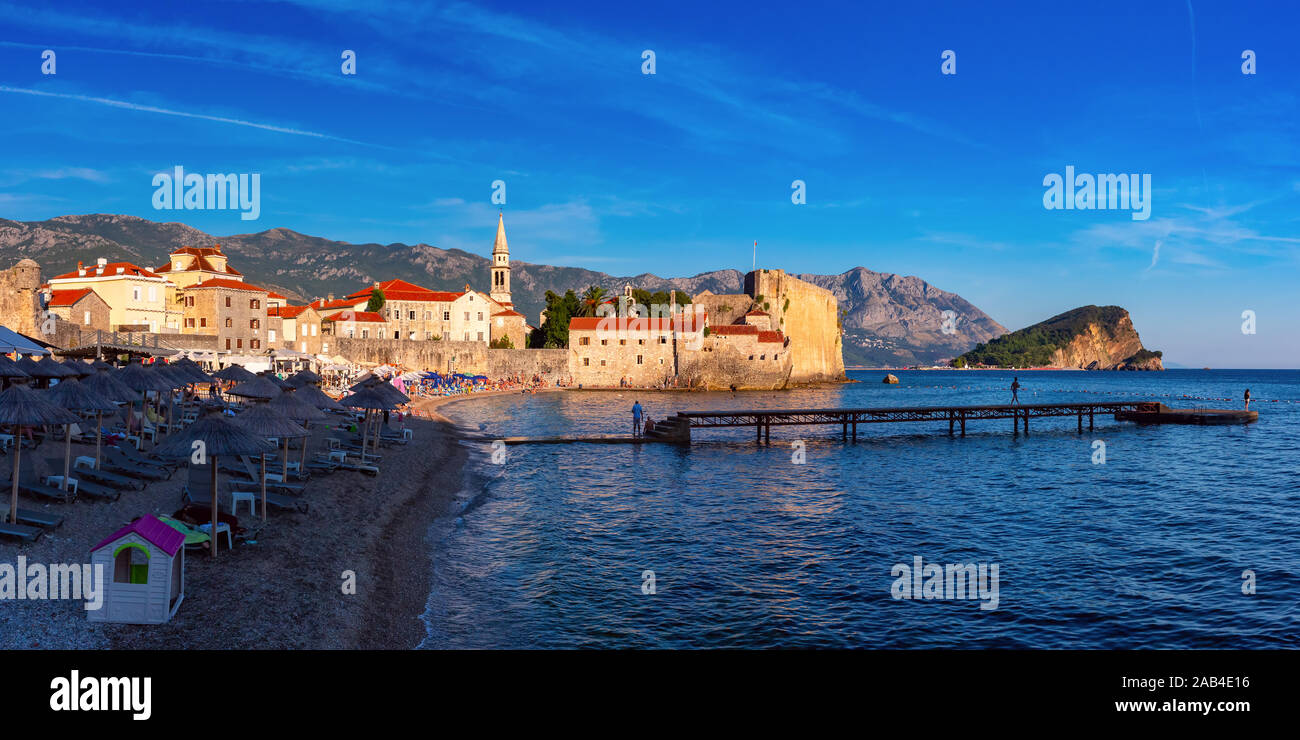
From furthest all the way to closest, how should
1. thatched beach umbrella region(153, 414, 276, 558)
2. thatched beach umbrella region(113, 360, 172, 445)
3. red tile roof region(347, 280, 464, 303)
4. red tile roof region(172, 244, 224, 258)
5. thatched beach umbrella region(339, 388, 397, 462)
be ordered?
red tile roof region(347, 280, 464, 303) → red tile roof region(172, 244, 224, 258) → thatched beach umbrella region(339, 388, 397, 462) → thatched beach umbrella region(113, 360, 172, 445) → thatched beach umbrella region(153, 414, 276, 558)

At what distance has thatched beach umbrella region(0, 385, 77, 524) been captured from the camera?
12.9m

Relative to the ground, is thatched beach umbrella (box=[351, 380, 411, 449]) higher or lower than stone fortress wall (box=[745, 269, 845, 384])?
lower

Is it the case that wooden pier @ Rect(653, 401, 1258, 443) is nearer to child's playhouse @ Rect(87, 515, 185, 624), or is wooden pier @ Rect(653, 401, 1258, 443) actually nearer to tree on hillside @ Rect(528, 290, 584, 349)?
child's playhouse @ Rect(87, 515, 185, 624)

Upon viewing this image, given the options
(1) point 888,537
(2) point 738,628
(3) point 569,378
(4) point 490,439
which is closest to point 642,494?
(1) point 888,537

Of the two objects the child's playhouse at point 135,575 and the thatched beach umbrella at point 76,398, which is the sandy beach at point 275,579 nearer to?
the child's playhouse at point 135,575

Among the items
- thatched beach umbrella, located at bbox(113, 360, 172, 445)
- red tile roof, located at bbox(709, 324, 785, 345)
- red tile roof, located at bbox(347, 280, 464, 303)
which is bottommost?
thatched beach umbrella, located at bbox(113, 360, 172, 445)

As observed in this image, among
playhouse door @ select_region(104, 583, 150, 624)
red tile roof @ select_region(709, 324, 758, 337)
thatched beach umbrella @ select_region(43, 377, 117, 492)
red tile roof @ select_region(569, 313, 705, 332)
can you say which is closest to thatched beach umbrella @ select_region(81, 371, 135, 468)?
thatched beach umbrella @ select_region(43, 377, 117, 492)

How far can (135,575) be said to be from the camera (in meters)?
10.2

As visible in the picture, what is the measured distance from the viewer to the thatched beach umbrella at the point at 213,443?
1280 cm

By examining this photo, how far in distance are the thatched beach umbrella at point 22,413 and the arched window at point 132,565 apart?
13.9 ft

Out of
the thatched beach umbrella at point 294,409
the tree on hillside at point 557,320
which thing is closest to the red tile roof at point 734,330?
the tree on hillside at point 557,320

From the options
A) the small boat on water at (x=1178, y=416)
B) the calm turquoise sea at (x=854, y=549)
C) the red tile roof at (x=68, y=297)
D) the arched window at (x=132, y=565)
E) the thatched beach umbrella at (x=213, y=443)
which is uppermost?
the red tile roof at (x=68, y=297)

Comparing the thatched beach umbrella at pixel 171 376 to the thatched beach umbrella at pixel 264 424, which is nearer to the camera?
the thatched beach umbrella at pixel 264 424
